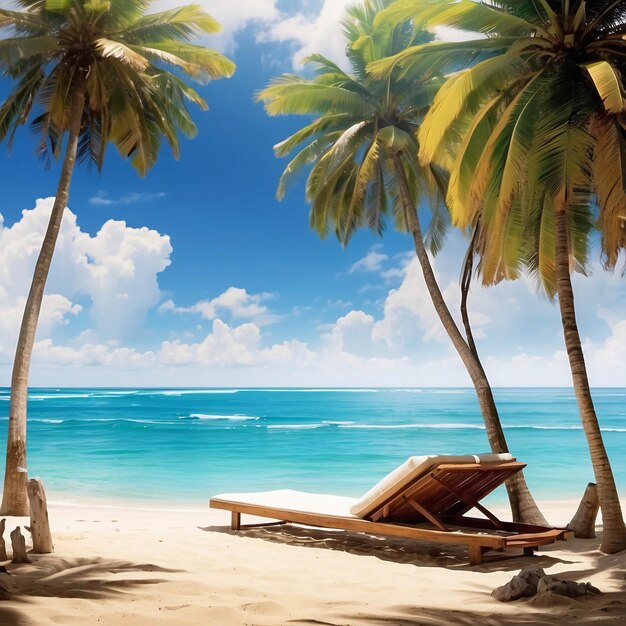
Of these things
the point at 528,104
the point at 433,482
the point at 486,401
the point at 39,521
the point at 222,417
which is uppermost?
the point at 528,104

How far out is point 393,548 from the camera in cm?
656

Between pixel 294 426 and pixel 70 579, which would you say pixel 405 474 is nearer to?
pixel 70 579

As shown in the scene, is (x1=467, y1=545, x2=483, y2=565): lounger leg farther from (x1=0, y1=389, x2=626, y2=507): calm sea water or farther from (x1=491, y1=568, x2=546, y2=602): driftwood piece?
(x1=0, y1=389, x2=626, y2=507): calm sea water

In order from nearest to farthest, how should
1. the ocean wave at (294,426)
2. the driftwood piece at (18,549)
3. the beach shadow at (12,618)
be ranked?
the beach shadow at (12,618) → the driftwood piece at (18,549) → the ocean wave at (294,426)

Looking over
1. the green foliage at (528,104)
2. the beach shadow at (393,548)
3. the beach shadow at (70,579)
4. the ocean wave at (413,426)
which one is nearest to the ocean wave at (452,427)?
the ocean wave at (413,426)

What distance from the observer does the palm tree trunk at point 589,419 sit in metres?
6.30

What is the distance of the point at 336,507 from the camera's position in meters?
6.79

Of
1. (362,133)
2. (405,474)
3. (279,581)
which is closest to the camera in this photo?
(279,581)

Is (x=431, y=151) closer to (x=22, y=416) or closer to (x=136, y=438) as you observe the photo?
(x=22, y=416)

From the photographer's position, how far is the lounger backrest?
583cm

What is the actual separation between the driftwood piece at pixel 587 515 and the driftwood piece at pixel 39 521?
5290 millimetres

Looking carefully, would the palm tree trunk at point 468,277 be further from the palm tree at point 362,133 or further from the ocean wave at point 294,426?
the ocean wave at point 294,426

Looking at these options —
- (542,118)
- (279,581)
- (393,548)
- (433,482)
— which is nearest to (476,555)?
(433,482)

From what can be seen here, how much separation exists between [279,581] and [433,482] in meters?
1.84
